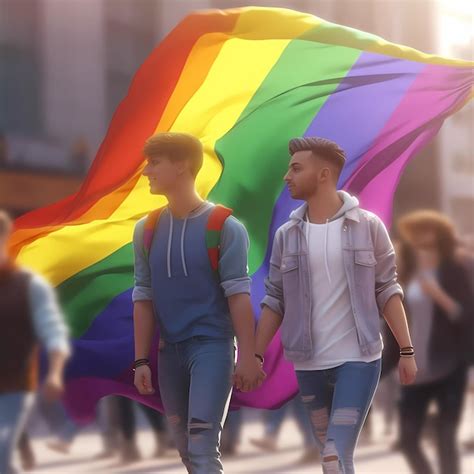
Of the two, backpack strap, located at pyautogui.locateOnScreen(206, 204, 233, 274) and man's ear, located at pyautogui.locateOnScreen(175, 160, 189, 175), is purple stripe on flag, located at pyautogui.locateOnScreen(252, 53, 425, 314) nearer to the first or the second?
man's ear, located at pyautogui.locateOnScreen(175, 160, 189, 175)

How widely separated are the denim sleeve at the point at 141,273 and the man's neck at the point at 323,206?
28.8 inches

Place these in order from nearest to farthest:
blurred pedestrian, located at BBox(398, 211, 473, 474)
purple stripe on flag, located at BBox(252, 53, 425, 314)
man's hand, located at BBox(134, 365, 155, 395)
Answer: man's hand, located at BBox(134, 365, 155, 395), purple stripe on flag, located at BBox(252, 53, 425, 314), blurred pedestrian, located at BBox(398, 211, 473, 474)

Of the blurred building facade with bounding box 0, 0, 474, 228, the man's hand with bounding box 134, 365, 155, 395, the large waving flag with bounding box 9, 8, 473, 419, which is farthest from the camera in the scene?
the blurred building facade with bounding box 0, 0, 474, 228

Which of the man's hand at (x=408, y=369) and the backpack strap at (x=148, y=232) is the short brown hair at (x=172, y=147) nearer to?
the backpack strap at (x=148, y=232)

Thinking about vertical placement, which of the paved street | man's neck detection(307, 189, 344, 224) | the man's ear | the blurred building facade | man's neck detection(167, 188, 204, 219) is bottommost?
the paved street

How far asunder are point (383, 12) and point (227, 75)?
26.5 meters

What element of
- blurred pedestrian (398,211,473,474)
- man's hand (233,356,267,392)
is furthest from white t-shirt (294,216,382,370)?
blurred pedestrian (398,211,473,474)

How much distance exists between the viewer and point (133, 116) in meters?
7.55

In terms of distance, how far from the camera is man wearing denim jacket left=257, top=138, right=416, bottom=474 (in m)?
5.69

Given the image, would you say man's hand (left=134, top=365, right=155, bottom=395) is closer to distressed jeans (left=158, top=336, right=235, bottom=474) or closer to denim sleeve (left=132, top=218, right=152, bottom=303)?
distressed jeans (left=158, top=336, right=235, bottom=474)

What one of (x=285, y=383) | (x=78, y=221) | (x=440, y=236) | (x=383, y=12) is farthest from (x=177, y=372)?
(x=383, y=12)

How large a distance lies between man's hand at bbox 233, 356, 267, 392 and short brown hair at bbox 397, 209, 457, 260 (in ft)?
10.8

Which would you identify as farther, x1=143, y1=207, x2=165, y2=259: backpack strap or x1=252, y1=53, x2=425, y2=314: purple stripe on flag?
x1=252, y1=53, x2=425, y2=314: purple stripe on flag

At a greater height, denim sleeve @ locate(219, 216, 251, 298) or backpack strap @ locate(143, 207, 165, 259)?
backpack strap @ locate(143, 207, 165, 259)
